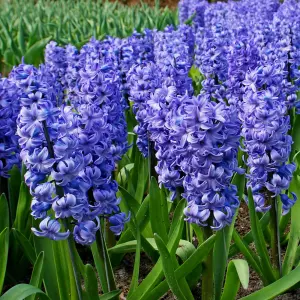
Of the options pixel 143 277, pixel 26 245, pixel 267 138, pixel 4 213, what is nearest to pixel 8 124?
pixel 4 213

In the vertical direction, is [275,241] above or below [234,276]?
below

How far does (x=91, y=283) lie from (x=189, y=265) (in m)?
0.42

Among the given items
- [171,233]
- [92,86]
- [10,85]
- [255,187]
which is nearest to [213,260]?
[171,233]

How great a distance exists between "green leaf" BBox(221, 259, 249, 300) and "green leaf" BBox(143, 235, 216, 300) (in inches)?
4.6

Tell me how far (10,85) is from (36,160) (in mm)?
1183

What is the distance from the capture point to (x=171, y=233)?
245cm

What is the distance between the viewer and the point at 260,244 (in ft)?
7.91

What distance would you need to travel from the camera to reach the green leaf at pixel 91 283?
6.45 feet

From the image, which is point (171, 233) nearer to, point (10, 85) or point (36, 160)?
point (36, 160)

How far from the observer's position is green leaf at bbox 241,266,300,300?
2.10m

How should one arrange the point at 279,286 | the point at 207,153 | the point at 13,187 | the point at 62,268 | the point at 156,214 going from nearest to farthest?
the point at 207,153 < the point at 279,286 < the point at 62,268 < the point at 156,214 < the point at 13,187

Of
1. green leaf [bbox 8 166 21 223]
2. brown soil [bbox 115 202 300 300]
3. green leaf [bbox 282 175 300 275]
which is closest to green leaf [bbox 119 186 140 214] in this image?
brown soil [bbox 115 202 300 300]

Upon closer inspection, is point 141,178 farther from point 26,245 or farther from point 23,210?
point 26,245

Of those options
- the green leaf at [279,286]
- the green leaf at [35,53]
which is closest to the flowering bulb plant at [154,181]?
the green leaf at [279,286]
